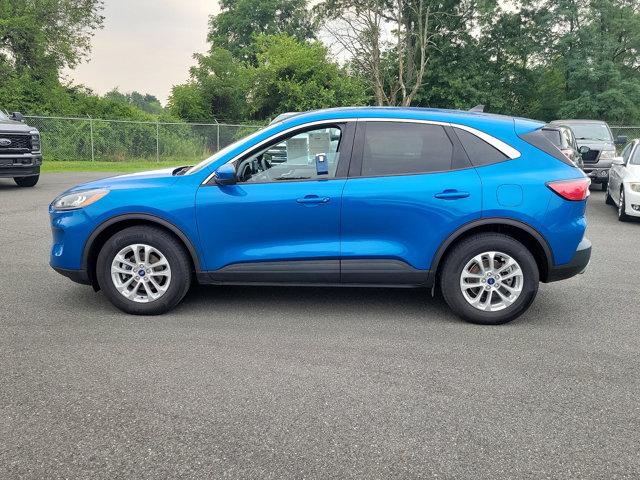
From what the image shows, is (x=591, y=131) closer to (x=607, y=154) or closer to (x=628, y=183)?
(x=607, y=154)

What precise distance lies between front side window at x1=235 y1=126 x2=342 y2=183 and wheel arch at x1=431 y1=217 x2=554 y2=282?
Answer: 1.10 meters

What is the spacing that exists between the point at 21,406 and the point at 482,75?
140 ft

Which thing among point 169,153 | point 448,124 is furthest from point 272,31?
point 448,124

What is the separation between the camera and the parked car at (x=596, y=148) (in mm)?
14859

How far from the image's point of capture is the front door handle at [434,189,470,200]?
455 centimetres

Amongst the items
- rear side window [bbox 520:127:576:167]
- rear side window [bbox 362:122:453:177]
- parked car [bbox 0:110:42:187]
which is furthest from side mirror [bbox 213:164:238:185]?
parked car [bbox 0:110:42:187]

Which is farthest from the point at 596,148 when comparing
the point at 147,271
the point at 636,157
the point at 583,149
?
the point at 147,271

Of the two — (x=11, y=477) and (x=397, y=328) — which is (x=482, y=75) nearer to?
(x=397, y=328)

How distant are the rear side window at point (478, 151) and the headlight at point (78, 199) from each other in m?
3.02

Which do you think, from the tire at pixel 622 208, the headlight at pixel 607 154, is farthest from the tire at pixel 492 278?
the headlight at pixel 607 154

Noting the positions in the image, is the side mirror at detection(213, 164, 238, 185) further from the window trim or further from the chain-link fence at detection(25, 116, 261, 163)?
the chain-link fence at detection(25, 116, 261, 163)

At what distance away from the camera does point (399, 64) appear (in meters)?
37.8

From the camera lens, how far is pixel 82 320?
4.71 meters

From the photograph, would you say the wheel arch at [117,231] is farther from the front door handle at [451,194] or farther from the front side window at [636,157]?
the front side window at [636,157]
